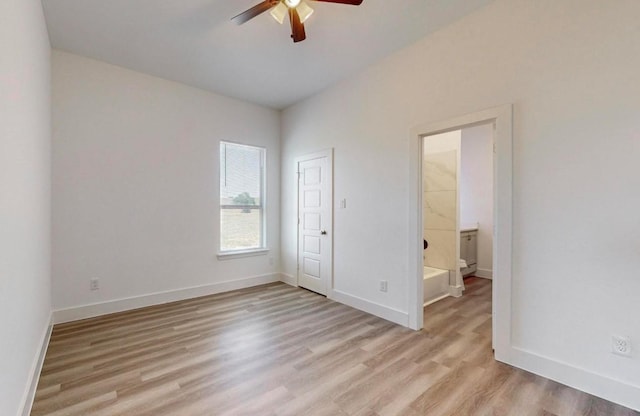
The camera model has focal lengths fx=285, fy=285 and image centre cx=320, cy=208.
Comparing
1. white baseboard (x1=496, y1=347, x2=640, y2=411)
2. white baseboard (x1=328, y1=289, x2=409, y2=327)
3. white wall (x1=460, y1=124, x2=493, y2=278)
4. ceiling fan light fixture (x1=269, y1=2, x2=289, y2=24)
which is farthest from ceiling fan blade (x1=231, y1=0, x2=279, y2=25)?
white wall (x1=460, y1=124, x2=493, y2=278)

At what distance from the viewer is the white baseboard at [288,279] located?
15.3ft

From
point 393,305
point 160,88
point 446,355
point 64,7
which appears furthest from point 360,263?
point 64,7

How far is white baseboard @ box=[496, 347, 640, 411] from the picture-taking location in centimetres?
183

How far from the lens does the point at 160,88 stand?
3748 mm

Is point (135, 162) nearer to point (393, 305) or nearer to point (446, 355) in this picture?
point (393, 305)

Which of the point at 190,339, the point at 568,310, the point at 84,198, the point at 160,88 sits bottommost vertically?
the point at 190,339

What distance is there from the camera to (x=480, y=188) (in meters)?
5.39

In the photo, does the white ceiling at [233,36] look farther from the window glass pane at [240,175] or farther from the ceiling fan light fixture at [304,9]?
the window glass pane at [240,175]

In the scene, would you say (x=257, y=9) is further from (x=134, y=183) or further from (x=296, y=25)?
(x=134, y=183)

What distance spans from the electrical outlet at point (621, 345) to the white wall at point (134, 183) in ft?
13.4

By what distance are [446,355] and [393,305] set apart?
813 millimetres

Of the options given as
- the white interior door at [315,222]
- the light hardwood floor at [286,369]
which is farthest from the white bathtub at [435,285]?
the white interior door at [315,222]

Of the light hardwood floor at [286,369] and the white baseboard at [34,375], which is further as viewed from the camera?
the light hardwood floor at [286,369]

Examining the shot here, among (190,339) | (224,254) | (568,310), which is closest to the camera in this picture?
(568,310)
